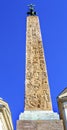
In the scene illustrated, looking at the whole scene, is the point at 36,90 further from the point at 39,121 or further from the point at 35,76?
the point at 39,121

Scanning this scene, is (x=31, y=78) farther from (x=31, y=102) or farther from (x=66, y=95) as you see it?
(x=66, y=95)

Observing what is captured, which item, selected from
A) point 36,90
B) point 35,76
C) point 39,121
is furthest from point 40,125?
point 35,76

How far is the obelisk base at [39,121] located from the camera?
6.84 m

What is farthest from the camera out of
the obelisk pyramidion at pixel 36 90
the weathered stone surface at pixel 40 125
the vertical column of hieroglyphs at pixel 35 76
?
the vertical column of hieroglyphs at pixel 35 76

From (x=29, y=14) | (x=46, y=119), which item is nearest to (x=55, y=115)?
(x=46, y=119)

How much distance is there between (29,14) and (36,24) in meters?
1.04

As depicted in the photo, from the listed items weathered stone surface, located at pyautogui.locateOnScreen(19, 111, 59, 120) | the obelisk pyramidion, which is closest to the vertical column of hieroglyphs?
the obelisk pyramidion

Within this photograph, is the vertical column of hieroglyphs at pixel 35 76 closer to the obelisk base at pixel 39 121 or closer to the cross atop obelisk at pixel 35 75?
the cross atop obelisk at pixel 35 75

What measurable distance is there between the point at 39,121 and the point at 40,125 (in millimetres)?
111

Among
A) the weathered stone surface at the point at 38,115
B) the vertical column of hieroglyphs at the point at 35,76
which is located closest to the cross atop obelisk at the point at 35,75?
the vertical column of hieroglyphs at the point at 35,76

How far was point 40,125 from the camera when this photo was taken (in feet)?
22.6

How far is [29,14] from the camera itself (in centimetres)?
1101

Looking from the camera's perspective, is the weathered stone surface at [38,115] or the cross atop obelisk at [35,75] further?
the cross atop obelisk at [35,75]

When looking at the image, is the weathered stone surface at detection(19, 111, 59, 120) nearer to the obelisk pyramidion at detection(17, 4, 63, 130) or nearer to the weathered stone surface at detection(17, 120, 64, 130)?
the obelisk pyramidion at detection(17, 4, 63, 130)
